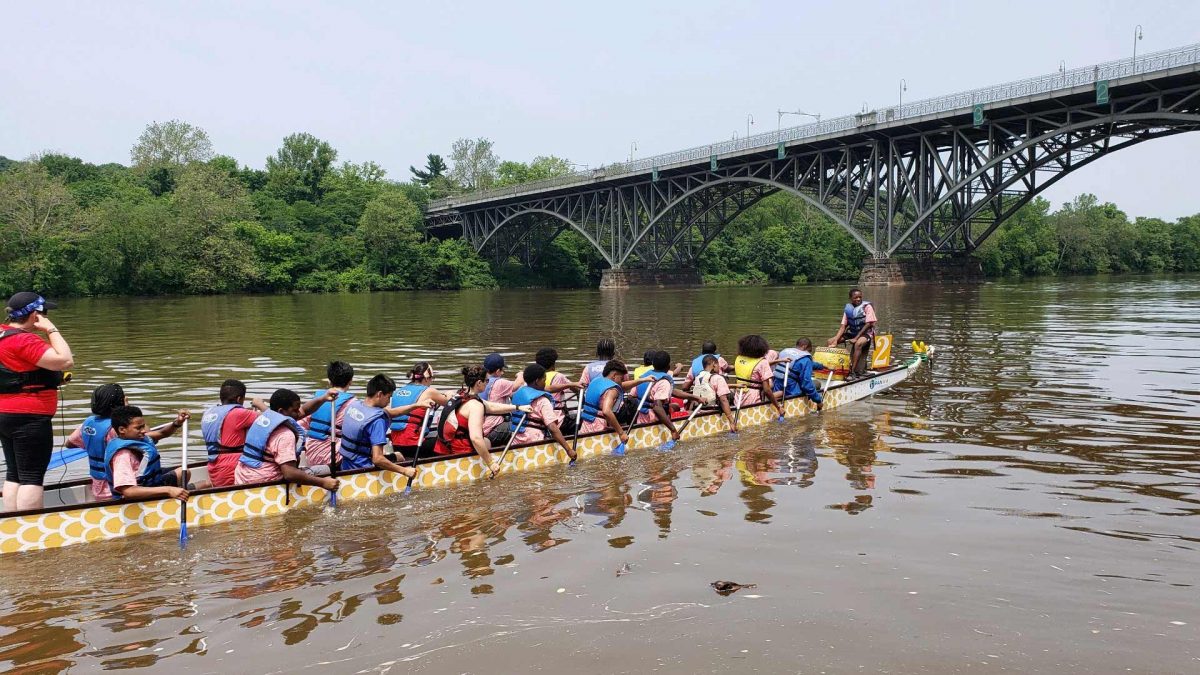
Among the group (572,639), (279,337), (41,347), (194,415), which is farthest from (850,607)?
(279,337)

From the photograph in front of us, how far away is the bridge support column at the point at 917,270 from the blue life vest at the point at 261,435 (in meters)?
53.8

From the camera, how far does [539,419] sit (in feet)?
33.1

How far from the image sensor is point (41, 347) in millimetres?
6926

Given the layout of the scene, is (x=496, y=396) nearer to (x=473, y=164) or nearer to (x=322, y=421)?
(x=322, y=421)

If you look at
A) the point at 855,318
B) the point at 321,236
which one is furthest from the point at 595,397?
the point at 321,236

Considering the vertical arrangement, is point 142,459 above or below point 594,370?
below

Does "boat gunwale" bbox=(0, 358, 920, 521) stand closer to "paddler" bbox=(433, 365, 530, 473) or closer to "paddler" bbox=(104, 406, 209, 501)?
"paddler" bbox=(104, 406, 209, 501)

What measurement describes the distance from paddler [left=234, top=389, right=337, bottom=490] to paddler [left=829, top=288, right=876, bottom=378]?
432 inches

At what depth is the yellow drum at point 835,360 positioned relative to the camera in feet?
52.3

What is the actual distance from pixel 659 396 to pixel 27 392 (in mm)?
7067

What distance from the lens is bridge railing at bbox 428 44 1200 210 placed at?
130ft

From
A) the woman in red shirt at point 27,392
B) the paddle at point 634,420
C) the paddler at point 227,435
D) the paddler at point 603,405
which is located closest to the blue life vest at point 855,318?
the paddle at point 634,420

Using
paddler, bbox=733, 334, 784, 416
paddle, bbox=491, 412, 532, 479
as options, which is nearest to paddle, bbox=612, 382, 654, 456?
paddle, bbox=491, 412, 532, 479

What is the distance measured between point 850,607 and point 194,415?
37.3 ft
